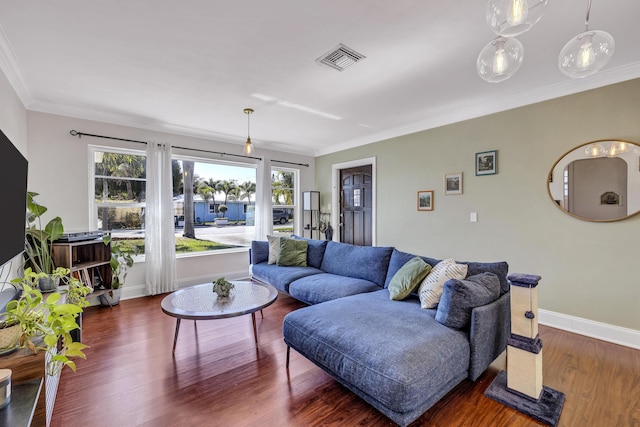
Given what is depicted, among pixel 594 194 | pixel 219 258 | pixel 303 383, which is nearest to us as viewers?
pixel 303 383

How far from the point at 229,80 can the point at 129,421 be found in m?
2.77

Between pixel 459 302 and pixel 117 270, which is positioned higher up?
pixel 459 302

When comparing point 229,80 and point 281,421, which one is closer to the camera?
point 281,421

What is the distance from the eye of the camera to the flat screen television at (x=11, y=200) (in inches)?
59.0

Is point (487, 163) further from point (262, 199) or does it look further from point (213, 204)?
point (213, 204)

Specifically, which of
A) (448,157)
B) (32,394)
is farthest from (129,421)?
(448,157)

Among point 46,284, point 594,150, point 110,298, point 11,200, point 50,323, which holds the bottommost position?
point 110,298

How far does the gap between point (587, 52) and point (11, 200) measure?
316cm

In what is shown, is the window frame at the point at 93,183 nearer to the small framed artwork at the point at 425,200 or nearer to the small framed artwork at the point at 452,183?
the small framed artwork at the point at 425,200

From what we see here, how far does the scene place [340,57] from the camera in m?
A: 2.38

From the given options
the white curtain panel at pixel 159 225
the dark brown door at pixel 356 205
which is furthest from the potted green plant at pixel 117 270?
the dark brown door at pixel 356 205

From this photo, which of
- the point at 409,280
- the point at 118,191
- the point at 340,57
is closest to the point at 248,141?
the point at 340,57

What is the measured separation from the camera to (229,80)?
2785 millimetres

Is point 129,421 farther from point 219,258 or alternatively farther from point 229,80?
point 219,258
